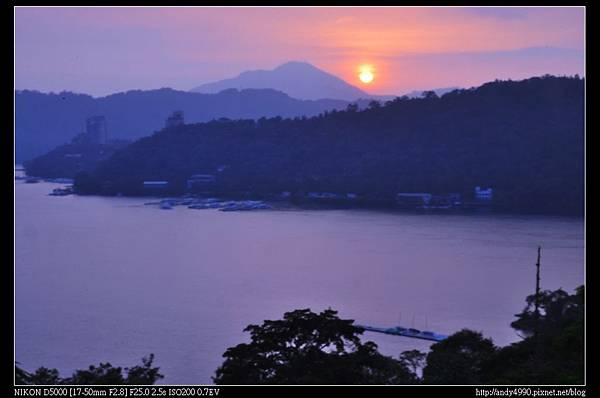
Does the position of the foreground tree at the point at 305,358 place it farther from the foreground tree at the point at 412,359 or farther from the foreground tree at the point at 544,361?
the foreground tree at the point at 412,359

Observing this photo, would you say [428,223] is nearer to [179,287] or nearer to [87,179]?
[179,287]

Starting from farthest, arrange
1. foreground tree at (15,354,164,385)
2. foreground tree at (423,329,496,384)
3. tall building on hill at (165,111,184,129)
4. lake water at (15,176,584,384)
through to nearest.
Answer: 1. tall building on hill at (165,111,184,129)
2. lake water at (15,176,584,384)
3. foreground tree at (423,329,496,384)
4. foreground tree at (15,354,164,385)

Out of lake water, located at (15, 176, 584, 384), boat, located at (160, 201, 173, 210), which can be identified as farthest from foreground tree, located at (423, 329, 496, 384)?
boat, located at (160, 201, 173, 210)

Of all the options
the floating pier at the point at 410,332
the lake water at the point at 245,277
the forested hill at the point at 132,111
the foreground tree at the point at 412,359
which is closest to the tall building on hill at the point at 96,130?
the forested hill at the point at 132,111

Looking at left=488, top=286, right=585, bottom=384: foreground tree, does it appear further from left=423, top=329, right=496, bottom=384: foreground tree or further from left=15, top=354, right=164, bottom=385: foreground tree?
left=15, top=354, right=164, bottom=385: foreground tree

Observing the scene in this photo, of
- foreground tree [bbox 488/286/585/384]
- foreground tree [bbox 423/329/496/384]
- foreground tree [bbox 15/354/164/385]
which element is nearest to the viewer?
foreground tree [bbox 488/286/585/384]
